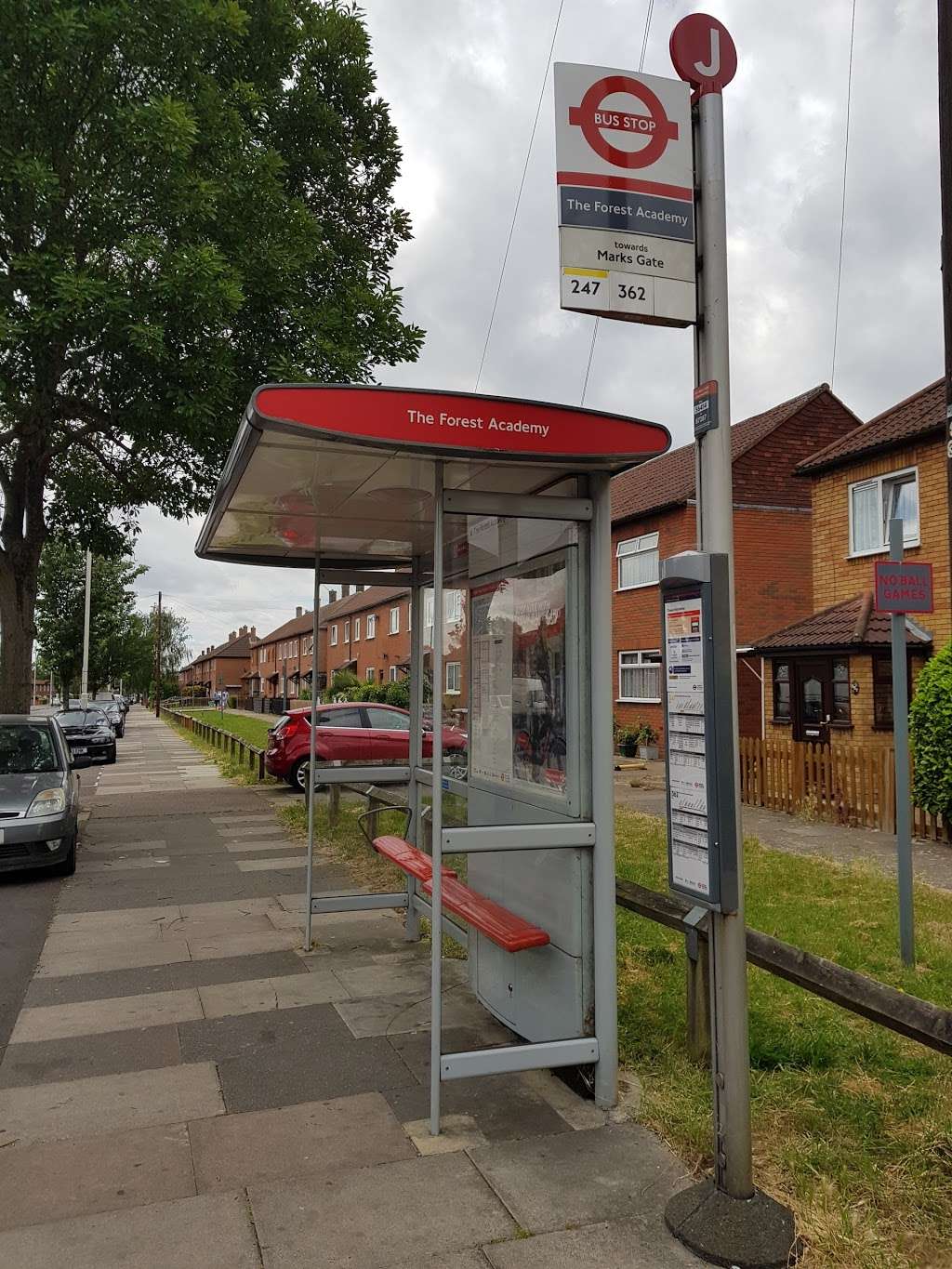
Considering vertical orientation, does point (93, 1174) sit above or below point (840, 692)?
below

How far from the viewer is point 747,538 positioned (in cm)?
2323

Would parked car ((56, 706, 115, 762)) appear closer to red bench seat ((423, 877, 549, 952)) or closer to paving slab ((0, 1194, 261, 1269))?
red bench seat ((423, 877, 549, 952))

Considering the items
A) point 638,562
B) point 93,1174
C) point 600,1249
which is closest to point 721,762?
point 600,1249

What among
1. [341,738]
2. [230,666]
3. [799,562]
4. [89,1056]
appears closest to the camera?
[89,1056]

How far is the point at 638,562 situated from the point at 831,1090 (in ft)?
68.9

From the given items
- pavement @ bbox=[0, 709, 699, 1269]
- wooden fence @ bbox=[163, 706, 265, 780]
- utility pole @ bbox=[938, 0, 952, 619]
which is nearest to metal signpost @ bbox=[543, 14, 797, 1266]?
pavement @ bbox=[0, 709, 699, 1269]

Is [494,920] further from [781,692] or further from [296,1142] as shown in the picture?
[781,692]

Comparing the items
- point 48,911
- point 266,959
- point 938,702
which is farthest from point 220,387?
point 938,702

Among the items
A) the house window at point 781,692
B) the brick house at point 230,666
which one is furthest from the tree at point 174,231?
the brick house at point 230,666

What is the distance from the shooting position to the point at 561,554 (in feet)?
14.4

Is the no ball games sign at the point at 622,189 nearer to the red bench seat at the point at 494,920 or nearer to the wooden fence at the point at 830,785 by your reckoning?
the red bench seat at the point at 494,920

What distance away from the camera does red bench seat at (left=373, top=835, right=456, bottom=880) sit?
5105 mm

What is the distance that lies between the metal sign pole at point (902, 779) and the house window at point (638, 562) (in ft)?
57.3

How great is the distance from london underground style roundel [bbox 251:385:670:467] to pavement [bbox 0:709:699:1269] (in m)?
2.63
